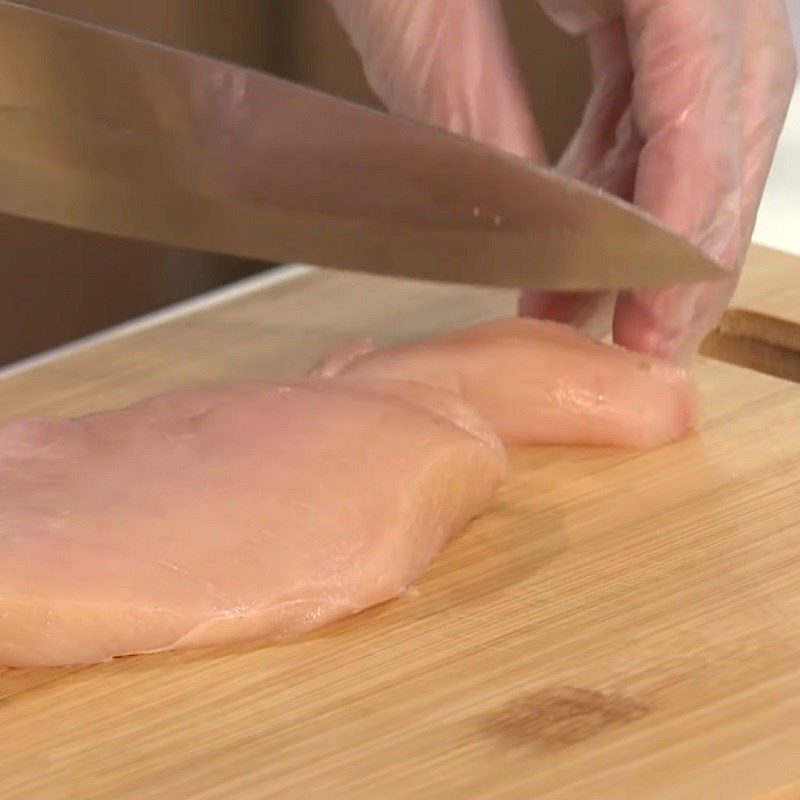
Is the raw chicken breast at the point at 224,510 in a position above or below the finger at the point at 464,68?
below

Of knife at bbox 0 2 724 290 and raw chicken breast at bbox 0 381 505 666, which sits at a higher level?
knife at bbox 0 2 724 290

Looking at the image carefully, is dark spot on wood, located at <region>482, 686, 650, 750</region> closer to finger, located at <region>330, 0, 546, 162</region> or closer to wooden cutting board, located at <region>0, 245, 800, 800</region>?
wooden cutting board, located at <region>0, 245, 800, 800</region>

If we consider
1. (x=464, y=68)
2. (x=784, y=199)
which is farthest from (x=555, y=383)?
(x=784, y=199)

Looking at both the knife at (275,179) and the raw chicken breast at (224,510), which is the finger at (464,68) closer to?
the knife at (275,179)

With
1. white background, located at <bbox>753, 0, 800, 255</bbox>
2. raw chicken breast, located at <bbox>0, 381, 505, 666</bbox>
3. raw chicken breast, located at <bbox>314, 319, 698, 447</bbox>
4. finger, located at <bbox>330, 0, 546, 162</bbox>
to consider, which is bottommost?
raw chicken breast, located at <bbox>0, 381, 505, 666</bbox>

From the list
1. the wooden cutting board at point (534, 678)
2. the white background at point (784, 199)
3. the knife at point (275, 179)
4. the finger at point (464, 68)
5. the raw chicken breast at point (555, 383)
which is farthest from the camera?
the white background at point (784, 199)

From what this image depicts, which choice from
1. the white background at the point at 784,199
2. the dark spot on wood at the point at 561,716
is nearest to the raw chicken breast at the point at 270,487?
the dark spot on wood at the point at 561,716

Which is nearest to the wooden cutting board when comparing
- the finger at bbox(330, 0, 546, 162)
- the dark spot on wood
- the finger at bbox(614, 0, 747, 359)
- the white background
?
the dark spot on wood

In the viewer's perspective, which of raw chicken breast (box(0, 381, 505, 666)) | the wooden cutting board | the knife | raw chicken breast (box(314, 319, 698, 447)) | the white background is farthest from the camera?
the white background
